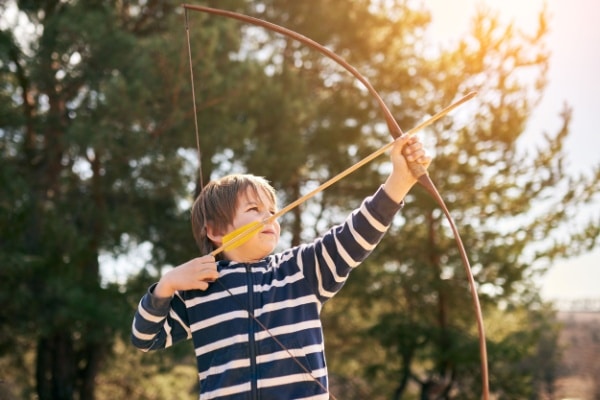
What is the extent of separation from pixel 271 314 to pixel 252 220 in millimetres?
304

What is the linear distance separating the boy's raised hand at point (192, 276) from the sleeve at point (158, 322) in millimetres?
56

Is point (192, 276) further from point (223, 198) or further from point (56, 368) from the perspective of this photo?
point (56, 368)

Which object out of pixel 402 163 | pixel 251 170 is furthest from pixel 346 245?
pixel 251 170

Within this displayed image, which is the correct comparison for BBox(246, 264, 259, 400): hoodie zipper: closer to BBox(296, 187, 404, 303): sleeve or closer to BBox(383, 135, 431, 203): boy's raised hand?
BBox(296, 187, 404, 303): sleeve

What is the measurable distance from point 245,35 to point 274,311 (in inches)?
387

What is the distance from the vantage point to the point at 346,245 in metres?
2.12

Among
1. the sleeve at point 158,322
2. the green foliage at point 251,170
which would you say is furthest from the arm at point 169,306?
the green foliage at point 251,170

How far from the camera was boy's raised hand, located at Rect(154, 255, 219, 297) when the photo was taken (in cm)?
212

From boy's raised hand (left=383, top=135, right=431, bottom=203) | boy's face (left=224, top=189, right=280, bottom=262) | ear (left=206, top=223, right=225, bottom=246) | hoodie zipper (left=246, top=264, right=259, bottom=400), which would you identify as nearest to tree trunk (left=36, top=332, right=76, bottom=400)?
ear (left=206, top=223, right=225, bottom=246)

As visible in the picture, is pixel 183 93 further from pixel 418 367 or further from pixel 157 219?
pixel 418 367

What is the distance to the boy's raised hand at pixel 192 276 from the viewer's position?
6.95ft

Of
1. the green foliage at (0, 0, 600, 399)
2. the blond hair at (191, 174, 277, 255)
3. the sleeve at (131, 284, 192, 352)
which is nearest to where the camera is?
the sleeve at (131, 284, 192, 352)

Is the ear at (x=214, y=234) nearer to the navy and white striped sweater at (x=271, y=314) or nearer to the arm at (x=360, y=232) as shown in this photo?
the navy and white striped sweater at (x=271, y=314)

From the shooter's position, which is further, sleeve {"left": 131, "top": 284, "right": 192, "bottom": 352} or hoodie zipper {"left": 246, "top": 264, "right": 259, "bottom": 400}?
sleeve {"left": 131, "top": 284, "right": 192, "bottom": 352}
